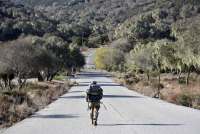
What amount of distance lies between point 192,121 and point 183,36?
27.7 meters

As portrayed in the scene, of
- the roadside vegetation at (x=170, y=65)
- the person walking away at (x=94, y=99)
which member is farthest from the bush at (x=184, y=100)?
the person walking away at (x=94, y=99)

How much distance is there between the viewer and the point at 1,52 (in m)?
59.0

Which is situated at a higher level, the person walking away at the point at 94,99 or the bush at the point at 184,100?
the person walking away at the point at 94,99

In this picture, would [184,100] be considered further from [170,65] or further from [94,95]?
[170,65]

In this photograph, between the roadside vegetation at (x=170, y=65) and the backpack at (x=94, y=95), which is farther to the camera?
the roadside vegetation at (x=170, y=65)

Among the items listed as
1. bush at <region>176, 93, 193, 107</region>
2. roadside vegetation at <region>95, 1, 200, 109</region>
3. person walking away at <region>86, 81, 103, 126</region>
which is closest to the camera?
person walking away at <region>86, 81, 103, 126</region>

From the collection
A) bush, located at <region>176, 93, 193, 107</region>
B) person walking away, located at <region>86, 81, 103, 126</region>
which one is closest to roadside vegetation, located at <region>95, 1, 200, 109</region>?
bush, located at <region>176, 93, 193, 107</region>

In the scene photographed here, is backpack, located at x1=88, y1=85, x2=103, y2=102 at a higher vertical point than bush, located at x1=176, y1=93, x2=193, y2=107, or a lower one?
higher

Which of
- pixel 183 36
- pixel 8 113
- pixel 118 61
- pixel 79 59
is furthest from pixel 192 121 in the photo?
pixel 118 61

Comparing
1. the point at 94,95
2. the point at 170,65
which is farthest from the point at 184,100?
the point at 170,65

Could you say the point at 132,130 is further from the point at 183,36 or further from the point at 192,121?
the point at 183,36

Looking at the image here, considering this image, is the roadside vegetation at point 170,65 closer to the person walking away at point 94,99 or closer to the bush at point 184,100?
the bush at point 184,100

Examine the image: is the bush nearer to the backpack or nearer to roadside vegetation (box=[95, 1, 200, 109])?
roadside vegetation (box=[95, 1, 200, 109])

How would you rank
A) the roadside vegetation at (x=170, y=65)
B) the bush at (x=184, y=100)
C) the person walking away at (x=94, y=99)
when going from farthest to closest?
the roadside vegetation at (x=170, y=65)
the bush at (x=184, y=100)
the person walking away at (x=94, y=99)
